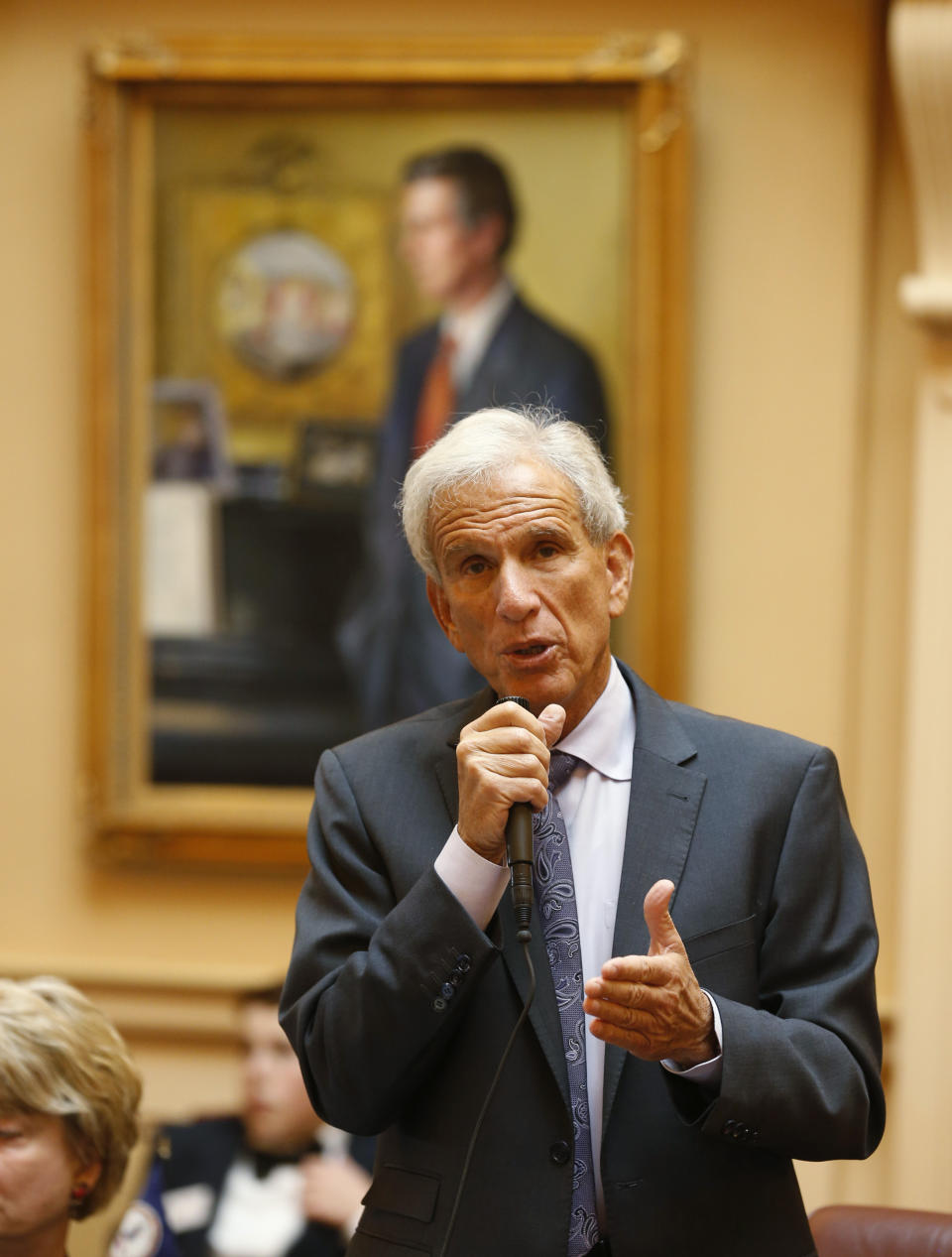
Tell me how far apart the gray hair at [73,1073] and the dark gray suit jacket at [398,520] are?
6.59 ft

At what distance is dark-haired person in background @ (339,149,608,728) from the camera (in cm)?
448

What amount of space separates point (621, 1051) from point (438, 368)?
3.00 meters

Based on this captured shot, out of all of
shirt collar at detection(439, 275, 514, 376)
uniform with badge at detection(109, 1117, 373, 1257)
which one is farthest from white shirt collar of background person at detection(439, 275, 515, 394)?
uniform with badge at detection(109, 1117, 373, 1257)

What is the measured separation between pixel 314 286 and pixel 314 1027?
312 cm

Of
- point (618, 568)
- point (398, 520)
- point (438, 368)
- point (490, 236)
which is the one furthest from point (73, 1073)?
point (490, 236)

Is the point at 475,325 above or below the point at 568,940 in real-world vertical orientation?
above

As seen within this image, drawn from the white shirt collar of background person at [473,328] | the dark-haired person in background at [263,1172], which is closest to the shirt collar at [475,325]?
the white shirt collar of background person at [473,328]

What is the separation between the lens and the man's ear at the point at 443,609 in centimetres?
202

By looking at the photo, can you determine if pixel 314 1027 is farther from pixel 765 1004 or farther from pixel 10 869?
pixel 10 869

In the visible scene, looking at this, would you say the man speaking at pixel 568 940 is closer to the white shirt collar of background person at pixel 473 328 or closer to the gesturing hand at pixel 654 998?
the gesturing hand at pixel 654 998

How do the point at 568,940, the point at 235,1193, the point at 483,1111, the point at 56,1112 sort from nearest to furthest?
the point at 483,1111 < the point at 568,940 < the point at 56,1112 < the point at 235,1193

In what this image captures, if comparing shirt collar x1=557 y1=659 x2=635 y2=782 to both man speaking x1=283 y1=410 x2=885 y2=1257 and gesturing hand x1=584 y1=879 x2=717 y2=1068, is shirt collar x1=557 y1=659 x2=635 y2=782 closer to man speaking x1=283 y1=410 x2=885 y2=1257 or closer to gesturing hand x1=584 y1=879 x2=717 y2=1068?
man speaking x1=283 y1=410 x2=885 y2=1257

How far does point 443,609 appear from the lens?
6.73ft

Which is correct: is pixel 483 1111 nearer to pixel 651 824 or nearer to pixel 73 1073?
pixel 651 824
